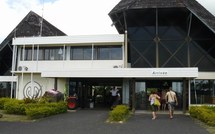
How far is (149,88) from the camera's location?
78.0ft

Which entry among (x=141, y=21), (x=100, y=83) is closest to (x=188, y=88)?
(x=141, y=21)

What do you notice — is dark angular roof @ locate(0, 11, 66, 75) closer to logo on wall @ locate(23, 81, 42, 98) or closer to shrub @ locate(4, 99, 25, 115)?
logo on wall @ locate(23, 81, 42, 98)

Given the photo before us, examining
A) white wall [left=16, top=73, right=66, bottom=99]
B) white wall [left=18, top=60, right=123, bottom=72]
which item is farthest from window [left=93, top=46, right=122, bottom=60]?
white wall [left=16, top=73, right=66, bottom=99]

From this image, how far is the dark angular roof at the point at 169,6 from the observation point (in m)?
22.6

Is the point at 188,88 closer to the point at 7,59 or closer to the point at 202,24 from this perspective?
the point at 202,24

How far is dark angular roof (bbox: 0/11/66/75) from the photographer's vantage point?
95.7 ft

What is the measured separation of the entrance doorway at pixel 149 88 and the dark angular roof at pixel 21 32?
1164cm

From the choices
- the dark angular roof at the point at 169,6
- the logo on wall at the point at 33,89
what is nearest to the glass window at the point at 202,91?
the dark angular roof at the point at 169,6

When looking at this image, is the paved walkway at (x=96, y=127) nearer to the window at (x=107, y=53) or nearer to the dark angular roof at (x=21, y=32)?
the window at (x=107, y=53)

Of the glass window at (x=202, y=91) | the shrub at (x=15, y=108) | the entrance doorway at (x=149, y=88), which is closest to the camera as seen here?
the shrub at (x=15, y=108)

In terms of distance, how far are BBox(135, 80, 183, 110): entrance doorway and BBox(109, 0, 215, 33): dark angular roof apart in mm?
4653

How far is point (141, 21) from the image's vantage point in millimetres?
24375

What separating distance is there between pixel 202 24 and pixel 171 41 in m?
2.43

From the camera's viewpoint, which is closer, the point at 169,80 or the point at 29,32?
the point at 169,80
